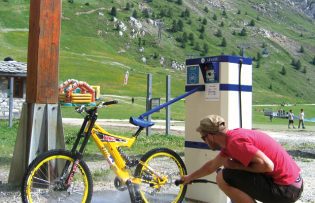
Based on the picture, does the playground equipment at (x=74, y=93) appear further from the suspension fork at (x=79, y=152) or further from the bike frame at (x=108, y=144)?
the suspension fork at (x=79, y=152)

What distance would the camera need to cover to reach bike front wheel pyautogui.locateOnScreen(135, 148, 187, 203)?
6379 millimetres

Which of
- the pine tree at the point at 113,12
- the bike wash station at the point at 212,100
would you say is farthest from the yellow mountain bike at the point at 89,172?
the pine tree at the point at 113,12

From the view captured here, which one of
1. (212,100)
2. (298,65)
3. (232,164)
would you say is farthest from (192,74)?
(298,65)

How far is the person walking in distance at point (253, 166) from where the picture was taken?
15.5ft

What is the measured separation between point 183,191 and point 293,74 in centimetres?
18418

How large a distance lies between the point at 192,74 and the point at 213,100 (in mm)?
511

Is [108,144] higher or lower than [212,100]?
lower

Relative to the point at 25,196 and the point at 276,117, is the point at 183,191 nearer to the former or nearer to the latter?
the point at 25,196

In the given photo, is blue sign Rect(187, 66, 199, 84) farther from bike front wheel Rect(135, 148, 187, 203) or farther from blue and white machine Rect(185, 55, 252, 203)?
bike front wheel Rect(135, 148, 187, 203)

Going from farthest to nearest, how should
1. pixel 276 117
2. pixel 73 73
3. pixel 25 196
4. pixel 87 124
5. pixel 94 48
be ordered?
pixel 94 48 → pixel 73 73 → pixel 276 117 → pixel 87 124 → pixel 25 196

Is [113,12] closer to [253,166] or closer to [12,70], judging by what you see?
[12,70]

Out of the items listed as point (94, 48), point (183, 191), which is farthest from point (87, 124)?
point (94, 48)

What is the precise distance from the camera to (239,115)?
275 inches

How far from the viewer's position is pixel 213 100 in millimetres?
6957
